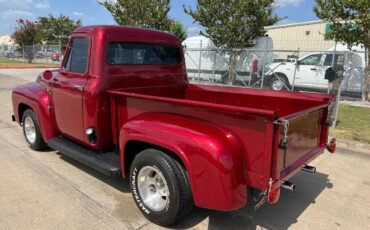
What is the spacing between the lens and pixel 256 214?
314 cm

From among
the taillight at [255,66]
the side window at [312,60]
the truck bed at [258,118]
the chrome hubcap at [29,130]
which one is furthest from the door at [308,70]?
the chrome hubcap at [29,130]

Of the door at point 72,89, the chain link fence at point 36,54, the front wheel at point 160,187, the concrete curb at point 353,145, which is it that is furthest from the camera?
the chain link fence at point 36,54

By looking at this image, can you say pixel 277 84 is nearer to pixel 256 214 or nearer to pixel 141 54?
pixel 141 54

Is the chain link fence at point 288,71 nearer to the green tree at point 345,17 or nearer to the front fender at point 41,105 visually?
the green tree at point 345,17

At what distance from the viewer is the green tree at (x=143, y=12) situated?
1434cm

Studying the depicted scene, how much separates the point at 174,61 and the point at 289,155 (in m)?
2.43

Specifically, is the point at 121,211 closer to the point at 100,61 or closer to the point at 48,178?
the point at 48,178

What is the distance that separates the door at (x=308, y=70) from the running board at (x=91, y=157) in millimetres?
9326

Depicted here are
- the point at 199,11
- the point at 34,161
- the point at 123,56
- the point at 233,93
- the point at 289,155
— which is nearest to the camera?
the point at 289,155

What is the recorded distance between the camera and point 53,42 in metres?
27.1

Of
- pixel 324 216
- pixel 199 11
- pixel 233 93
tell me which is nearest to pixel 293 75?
pixel 199 11

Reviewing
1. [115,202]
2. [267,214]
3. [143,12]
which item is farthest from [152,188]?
[143,12]

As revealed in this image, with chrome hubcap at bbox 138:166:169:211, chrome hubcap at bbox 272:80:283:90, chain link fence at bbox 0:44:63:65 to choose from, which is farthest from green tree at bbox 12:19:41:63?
chrome hubcap at bbox 138:166:169:211

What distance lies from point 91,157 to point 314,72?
957 centimetres
